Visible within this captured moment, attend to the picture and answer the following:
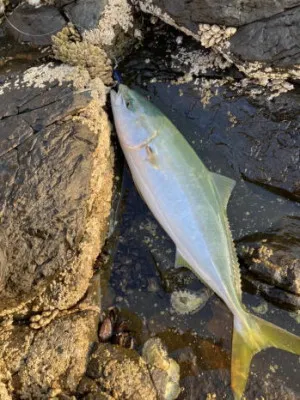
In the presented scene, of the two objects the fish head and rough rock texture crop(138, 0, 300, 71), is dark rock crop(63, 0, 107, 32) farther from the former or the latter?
the fish head

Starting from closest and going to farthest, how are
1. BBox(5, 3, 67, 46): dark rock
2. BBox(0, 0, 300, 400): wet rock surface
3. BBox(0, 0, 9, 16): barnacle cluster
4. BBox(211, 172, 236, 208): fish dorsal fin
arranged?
BBox(0, 0, 300, 400): wet rock surface
BBox(211, 172, 236, 208): fish dorsal fin
BBox(5, 3, 67, 46): dark rock
BBox(0, 0, 9, 16): barnacle cluster

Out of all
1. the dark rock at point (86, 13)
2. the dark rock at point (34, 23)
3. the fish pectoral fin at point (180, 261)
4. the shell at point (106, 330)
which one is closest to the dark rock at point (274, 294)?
the fish pectoral fin at point (180, 261)

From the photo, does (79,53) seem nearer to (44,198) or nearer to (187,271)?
(44,198)

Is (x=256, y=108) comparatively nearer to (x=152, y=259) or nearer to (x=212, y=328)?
(x=152, y=259)

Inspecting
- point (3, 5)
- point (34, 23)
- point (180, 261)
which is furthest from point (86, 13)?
point (180, 261)

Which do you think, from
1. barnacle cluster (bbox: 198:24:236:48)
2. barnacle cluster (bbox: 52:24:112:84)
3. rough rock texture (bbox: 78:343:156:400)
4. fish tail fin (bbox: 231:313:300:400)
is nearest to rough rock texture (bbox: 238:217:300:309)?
fish tail fin (bbox: 231:313:300:400)

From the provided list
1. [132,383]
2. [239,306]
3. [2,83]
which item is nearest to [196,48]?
[2,83]
